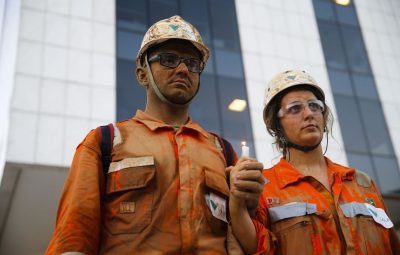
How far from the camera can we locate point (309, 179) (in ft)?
12.4

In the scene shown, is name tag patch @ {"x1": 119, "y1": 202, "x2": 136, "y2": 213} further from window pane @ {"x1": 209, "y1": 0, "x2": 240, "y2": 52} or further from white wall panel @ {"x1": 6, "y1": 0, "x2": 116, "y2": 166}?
window pane @ {"x1": 209, "y1": 0, "x2": 240, "y2": 52}

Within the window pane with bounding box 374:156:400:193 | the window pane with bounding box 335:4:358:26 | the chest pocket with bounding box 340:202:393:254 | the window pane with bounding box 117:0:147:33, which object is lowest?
the chest pocket with bounding box 340:202:393:254

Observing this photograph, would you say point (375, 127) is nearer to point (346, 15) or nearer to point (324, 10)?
point (346, 15)

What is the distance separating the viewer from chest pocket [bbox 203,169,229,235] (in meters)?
2.85

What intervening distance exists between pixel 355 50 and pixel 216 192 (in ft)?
55.9

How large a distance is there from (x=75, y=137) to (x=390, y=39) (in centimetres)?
1385

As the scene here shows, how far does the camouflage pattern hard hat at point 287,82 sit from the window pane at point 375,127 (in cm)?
1309

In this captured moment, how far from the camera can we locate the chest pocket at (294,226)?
11.1 feet

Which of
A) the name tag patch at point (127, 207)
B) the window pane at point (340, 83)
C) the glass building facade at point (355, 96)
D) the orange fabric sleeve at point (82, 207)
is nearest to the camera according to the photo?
the orange fabric sleeve at point (82, 207)

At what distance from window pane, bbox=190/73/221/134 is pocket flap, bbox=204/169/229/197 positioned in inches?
429

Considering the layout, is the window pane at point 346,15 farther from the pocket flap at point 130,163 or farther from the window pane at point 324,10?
the pocket flap at point 130,163

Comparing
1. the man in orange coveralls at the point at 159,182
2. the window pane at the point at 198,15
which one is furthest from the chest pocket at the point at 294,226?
the window pane at the point at 198,15

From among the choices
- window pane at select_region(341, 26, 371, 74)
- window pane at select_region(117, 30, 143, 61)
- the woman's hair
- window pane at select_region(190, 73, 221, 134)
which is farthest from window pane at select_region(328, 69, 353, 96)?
the woman's hair

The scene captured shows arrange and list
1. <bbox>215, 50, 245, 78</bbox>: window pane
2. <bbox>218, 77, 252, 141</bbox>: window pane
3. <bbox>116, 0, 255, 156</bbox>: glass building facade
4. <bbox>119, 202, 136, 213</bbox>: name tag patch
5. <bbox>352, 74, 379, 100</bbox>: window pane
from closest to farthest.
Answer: <bbox>119, 202, 136, 213</bbox>: name tag patch < <bbox>116, 0, 255, 156</bbox>: glass building facade < <bbox>218, 77, 252, 141</bbox>: window pane < <bbox>215, 50, 245, 78</bbox>: window pane < <bbox>352, 74, 379, 100</bbox>: window pane
